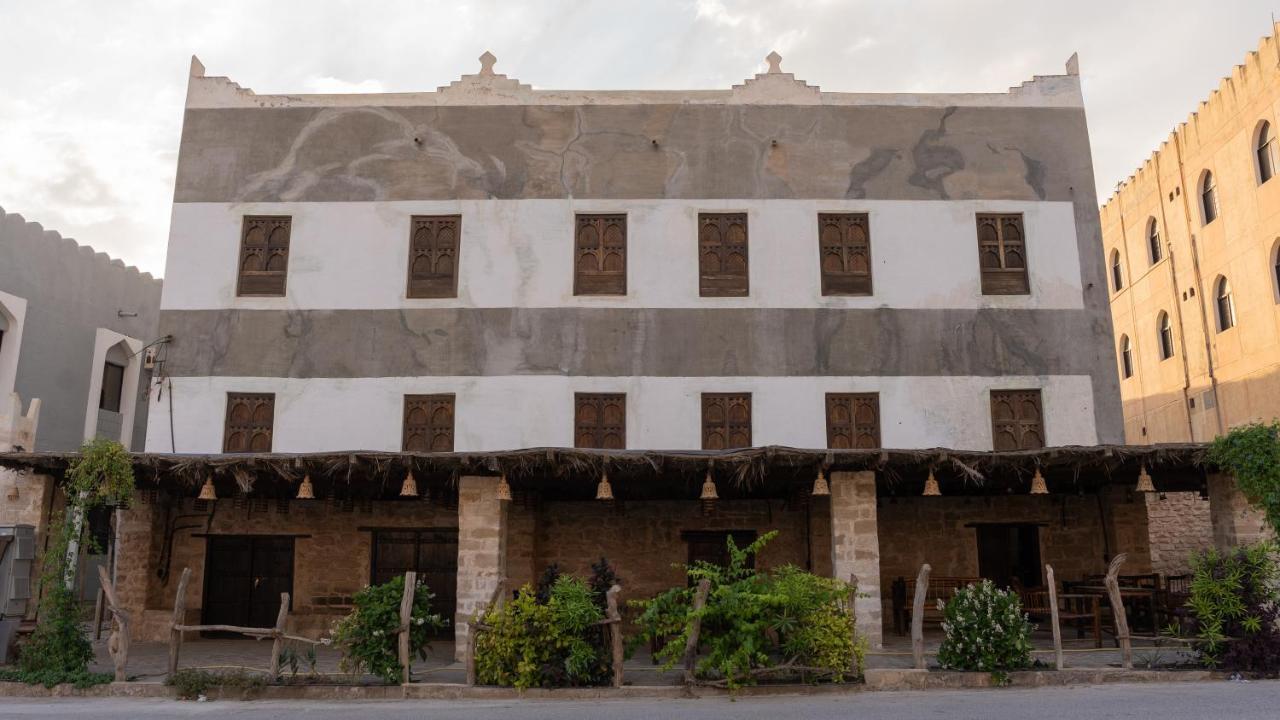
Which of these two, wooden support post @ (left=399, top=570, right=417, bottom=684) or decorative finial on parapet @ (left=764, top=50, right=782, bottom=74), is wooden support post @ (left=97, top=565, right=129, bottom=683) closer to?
wooden support post @ (left=399, top=570, right=417, bottom=684)

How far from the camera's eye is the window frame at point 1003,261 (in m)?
14.9

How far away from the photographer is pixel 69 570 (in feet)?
36.0

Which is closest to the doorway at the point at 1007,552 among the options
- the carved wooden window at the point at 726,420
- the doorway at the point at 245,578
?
the carved wooden window at the point at 726,420

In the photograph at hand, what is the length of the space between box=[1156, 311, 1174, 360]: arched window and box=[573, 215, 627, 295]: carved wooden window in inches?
729

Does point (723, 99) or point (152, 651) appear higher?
point (723, 99)

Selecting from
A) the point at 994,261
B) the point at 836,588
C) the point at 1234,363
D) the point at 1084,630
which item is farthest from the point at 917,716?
the point at 1234,363

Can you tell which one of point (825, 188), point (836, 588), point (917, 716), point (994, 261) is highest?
point (825, 188)

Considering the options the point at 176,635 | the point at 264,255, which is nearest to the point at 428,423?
the point at 264,255

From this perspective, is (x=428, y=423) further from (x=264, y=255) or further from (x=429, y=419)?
(x=264, y=255)

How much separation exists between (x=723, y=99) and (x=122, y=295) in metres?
17.1

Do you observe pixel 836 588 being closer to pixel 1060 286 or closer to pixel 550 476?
pixel 550 476

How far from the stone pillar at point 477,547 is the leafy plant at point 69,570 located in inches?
158

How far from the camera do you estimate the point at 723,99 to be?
51.4ft

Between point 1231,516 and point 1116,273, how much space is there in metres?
19.5
